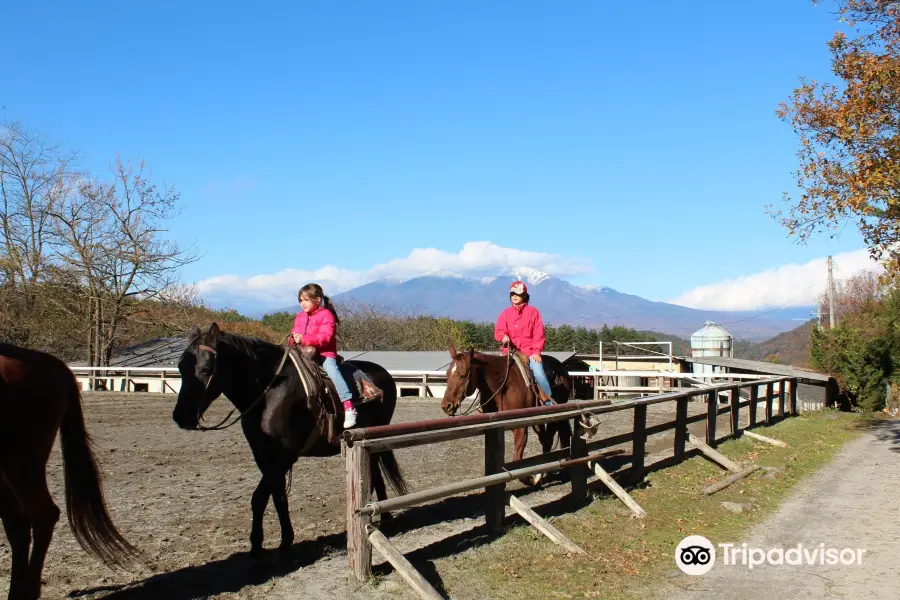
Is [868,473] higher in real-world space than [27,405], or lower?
lower

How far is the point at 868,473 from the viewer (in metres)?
10.7

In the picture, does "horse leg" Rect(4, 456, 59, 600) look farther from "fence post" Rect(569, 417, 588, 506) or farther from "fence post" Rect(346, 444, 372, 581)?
"fence post" Rect(569, 417, 588, 506)

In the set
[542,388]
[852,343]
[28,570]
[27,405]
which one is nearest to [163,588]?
[28,570]

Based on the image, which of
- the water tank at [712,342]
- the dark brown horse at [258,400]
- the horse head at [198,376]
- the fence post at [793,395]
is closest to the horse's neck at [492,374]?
the dark brown horse at [258,400]

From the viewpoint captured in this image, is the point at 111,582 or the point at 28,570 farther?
the point at 111,582

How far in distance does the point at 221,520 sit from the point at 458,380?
3.22 m

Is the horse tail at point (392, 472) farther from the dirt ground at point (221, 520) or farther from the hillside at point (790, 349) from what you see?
the hillside at point (790, 349)

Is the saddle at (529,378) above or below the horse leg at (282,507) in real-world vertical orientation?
above

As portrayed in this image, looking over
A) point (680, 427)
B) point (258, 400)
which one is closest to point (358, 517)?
point (258, 400)

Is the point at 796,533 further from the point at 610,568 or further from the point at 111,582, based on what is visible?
the point at 111,582

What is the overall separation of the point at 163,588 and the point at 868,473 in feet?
32.9

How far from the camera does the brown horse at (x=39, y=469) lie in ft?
15.7

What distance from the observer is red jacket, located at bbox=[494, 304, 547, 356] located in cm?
961

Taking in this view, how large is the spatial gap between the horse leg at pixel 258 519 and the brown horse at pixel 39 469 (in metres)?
0.89
